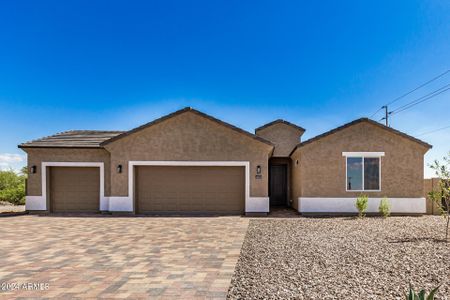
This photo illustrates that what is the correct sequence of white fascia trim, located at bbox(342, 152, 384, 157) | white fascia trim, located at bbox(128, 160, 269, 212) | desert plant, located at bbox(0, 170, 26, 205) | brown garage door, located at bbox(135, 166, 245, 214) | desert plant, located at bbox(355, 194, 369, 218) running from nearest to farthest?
Result: 1. desert plant, located at bbox(355, 194, 369, 218)
2. white fascia trim, located at bbox(128, 160, 269, 212)
3. white fascia trim, located at bbox(342, 152, 384, 157)
4. brown garage door, located at bbox(135, 166, 245, 214)
5. desert plant, located at bbox(0, 170, 26, 205)

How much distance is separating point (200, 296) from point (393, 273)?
365 centimetres

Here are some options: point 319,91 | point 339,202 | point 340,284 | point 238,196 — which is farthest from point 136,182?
point 319,91

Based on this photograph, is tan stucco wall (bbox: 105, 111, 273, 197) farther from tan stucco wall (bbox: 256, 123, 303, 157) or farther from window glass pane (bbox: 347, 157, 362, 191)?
tan stucco wall (bbox: 256, 123, 303, 157)

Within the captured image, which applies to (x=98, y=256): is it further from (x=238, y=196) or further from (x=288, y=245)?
(x=238, y=196)

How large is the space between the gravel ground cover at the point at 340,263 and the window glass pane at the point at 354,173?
3951mm

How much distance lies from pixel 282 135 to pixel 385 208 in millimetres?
9718

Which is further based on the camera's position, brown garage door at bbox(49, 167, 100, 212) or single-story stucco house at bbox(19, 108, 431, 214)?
brown garage door at bbox(49, 167, 100, 212)

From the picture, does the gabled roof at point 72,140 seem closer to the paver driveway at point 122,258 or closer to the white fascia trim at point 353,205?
the paver driveway at point 122,258

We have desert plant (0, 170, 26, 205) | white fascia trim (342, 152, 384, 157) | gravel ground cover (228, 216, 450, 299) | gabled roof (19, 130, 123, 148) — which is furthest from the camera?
desert plant (0, 170, 26, 205)

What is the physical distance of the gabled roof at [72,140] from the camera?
14281 millimetres

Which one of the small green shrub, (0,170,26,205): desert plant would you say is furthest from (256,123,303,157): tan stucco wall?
(0,170,26,205): desert plant

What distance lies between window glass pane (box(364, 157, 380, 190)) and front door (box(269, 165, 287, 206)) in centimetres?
559

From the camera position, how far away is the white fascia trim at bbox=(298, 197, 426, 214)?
44.5ft

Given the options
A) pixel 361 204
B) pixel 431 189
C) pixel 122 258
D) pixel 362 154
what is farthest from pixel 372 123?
pixel 122 258
